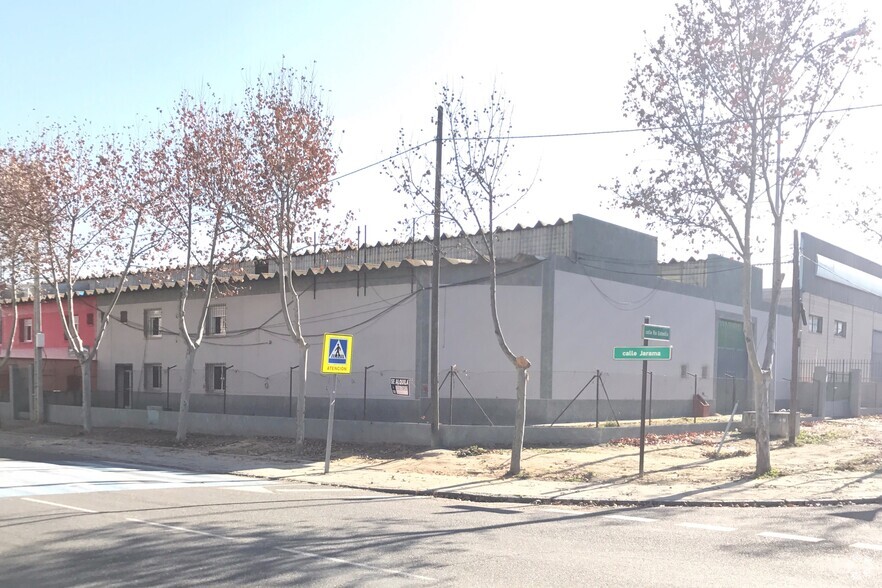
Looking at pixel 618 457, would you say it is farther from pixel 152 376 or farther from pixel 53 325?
pixel 53 325

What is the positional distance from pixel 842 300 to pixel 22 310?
4213 centimetres

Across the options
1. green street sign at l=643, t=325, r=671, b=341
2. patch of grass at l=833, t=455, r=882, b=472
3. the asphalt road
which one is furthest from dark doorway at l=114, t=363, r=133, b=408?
patch of grass at l=833, t=455, r=882, b=472

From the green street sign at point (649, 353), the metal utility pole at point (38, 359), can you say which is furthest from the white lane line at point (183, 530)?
the metal utility pole at point (38, 359)

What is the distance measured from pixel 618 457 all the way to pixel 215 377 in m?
17.4

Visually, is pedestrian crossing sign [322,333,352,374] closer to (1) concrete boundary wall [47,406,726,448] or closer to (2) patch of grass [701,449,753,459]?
(1) concrete boundary wall [47,406,726,448]

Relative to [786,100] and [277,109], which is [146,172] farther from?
[786,100]

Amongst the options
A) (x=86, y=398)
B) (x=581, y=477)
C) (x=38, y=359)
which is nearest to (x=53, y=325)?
(x=38, y=359)

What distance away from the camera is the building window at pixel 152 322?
32750mm

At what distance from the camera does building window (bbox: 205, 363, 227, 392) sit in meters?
30.0

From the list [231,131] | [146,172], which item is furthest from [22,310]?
[231,131]

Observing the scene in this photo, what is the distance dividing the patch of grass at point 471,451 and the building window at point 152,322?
58.6ft

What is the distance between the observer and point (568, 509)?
1245 centimetres

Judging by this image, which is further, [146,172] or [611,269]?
[611,269]

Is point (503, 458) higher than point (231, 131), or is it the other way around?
point (231, 131)
